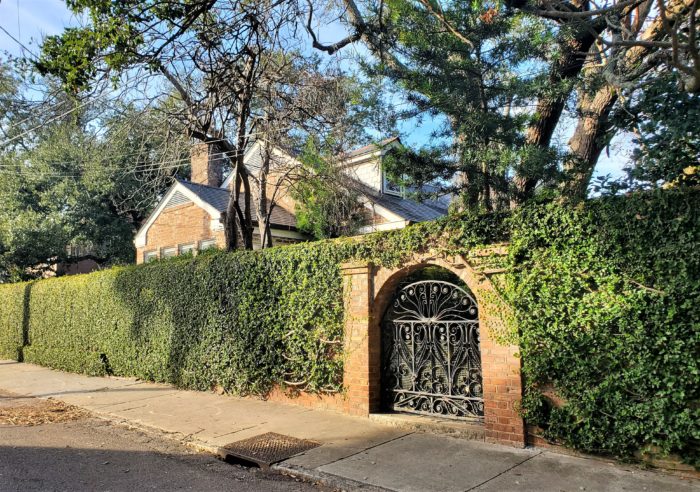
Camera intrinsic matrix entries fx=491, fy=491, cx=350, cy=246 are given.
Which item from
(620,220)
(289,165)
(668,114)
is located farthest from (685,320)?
(289,165)

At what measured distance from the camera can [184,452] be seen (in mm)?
5977

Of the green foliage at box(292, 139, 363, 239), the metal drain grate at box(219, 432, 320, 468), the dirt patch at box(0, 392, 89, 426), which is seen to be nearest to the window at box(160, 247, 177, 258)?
the green foliage at box(292, 139, 363, 239)

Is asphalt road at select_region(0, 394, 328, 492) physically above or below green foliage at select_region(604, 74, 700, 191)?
below

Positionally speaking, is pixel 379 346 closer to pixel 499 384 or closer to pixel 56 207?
pixel 499 384

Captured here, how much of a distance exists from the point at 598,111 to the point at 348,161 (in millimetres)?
7514

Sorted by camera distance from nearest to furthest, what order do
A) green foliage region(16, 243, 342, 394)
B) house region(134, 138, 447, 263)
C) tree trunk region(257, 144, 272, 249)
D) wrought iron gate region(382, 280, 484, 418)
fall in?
wrought iron gate region(382, 280, 484, 418) < green foliage region(16, 243, 342, 394) < tree trunk region(257, 144, 272, 249) < house region(134, 138, 447, 263)

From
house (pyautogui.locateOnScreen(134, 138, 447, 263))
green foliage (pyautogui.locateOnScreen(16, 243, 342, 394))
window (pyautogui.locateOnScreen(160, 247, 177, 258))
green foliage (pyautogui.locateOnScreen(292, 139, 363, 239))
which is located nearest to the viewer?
green foliage (pyautogui.locateOnScreen(16, 243, 342, 394))

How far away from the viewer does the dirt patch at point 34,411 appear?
7691mm

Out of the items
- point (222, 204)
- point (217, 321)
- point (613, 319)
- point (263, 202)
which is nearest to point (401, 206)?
point (263, 202)

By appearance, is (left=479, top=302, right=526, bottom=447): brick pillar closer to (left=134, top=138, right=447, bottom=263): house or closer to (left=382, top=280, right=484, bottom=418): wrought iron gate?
(left=382, top=280, right=484, bottom=418): wrought iron gate

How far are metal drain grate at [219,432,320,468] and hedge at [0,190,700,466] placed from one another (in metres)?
1.51

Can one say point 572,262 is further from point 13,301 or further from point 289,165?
point 13,301

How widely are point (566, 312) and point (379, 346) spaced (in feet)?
9.25

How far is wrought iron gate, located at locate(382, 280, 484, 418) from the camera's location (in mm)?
6328
